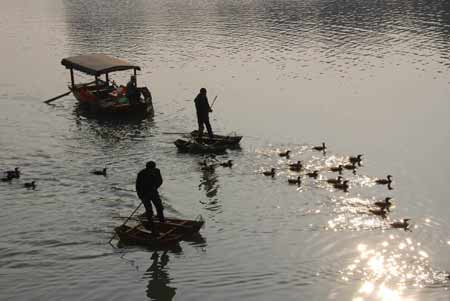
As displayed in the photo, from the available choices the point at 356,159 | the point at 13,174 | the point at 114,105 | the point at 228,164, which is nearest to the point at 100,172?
the point at 13,174

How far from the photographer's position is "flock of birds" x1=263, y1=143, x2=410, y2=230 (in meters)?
21.4

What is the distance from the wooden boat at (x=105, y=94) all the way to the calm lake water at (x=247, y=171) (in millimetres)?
960

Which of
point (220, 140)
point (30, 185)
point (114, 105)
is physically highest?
point (114, 105)

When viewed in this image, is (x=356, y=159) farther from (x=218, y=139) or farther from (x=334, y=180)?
(x=218, y=139)

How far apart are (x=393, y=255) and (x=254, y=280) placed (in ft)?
13.6

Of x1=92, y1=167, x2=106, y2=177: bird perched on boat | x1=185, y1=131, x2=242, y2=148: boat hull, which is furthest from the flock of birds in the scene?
x1=92, y1=167, x2=106, y2=177: bird perched on boat

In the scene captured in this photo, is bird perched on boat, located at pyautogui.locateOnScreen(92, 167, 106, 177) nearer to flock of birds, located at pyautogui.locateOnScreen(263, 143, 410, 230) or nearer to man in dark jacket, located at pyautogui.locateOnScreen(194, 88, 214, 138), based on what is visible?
man in dark jacket, located at pyautogui.locateOnScreen(194, 88, 214, 138)

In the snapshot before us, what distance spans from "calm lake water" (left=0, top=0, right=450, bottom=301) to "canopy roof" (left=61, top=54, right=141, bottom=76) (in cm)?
256

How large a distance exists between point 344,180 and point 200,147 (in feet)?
23.0

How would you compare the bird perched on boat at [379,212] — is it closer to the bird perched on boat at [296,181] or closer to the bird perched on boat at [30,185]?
the bird perched on boat at [296,181]

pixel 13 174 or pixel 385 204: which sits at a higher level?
pixel 13 174

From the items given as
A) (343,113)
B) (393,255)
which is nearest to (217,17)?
(343,113)

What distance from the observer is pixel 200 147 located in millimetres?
28391

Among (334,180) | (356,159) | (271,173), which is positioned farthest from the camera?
(356,159)
